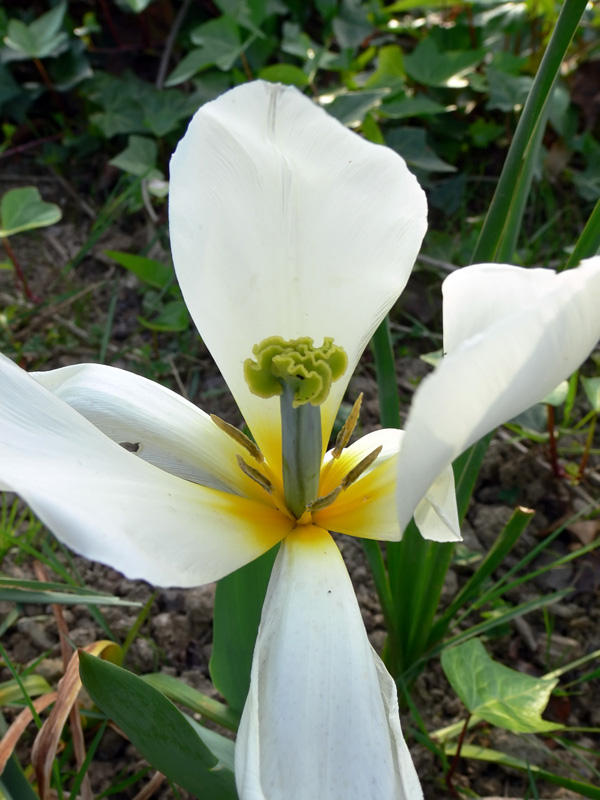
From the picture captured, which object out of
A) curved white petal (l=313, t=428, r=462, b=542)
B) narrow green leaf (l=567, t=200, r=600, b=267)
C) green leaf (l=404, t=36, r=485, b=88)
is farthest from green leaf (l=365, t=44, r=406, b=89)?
curved white petal (l=313, t=428, r=462, b=542)

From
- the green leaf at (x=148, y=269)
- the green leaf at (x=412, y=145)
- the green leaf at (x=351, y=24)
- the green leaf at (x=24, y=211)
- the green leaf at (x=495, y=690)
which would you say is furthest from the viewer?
the green leaf at (x=351, y=24)

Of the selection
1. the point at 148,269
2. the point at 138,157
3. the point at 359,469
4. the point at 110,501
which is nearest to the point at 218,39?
the point at 138,157

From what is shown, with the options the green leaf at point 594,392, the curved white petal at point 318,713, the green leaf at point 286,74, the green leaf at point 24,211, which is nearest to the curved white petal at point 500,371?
the curved white petal at point 318,713

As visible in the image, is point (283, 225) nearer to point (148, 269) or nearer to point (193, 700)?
point (193, 700)

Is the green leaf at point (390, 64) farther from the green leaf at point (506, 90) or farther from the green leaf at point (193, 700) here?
the green leaf at point (193, 700)

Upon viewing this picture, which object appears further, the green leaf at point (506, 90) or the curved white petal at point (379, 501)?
the green leaf at point (506, 90)

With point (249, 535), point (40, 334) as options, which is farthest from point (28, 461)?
point (40, 334)
